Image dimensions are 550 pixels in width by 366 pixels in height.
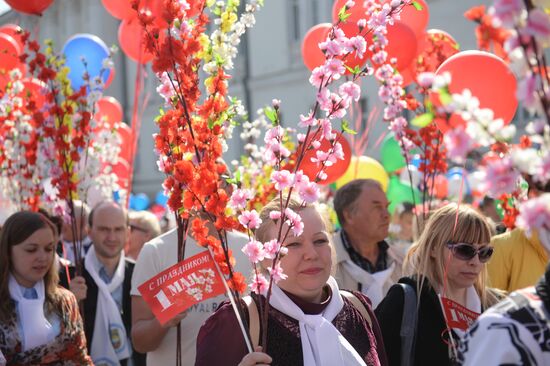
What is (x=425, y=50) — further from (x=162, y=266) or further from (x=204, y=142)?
(x=204, y=142)

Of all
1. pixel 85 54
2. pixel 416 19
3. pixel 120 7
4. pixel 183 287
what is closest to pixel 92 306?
pixel 120 7

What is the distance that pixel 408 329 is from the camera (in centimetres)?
366

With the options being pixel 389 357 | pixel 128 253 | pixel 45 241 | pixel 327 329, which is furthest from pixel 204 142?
pixel 128 253

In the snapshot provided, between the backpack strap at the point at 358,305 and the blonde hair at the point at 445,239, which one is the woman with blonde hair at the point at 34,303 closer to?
A: the backpack strap at the point at 358,305

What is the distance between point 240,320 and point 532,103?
152 cm

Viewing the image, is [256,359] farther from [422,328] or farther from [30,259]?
[30,259]

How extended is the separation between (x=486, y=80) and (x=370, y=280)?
4.41ft

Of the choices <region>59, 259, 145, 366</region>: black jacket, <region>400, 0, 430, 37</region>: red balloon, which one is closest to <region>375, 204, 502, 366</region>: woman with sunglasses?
<region>59, 259, 145, 366</region>: black jacket

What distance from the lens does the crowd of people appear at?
3018 millimetres

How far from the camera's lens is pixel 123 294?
595 cm

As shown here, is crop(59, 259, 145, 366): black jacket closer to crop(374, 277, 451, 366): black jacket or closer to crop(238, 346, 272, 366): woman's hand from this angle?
crop(374, 277, 451, 366): black jacket

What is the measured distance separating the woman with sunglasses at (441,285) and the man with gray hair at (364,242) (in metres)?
1.09

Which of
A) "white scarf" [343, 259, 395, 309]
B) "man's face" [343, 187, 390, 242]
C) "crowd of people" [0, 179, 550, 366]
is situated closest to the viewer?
"crowd of people" [0, 179, 550, 366]

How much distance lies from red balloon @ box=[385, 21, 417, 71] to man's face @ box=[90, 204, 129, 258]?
7.18 feet
